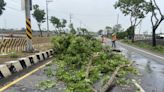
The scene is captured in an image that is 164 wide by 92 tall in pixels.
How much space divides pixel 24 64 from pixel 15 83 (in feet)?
17.2

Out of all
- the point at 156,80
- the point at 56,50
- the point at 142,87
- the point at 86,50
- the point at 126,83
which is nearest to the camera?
the point at 142,87

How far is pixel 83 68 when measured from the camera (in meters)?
14.6

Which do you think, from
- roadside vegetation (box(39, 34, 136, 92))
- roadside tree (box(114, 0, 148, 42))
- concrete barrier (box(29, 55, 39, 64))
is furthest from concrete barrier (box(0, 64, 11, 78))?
roadside tree (box(114, 0, 148, 42))

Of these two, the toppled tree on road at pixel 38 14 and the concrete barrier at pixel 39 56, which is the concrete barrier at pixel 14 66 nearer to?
the concrete barrier at pixel 39 56

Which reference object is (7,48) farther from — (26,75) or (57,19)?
(57,19)

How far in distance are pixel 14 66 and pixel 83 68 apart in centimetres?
305

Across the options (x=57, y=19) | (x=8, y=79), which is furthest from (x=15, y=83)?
(x=57, y=19)

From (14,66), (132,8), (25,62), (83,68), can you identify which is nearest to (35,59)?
(25,62)

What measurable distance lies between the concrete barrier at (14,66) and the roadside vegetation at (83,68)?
4.28ft

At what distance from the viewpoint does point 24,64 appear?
16.5 m

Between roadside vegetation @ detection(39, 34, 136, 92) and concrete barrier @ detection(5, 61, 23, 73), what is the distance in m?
1.30

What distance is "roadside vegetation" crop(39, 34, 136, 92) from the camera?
1092 cm

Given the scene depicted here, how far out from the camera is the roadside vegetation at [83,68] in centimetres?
1092

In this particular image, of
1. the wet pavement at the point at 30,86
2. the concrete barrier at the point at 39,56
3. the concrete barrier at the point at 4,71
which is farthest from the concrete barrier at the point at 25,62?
the wet pavement at the point at 30,86
